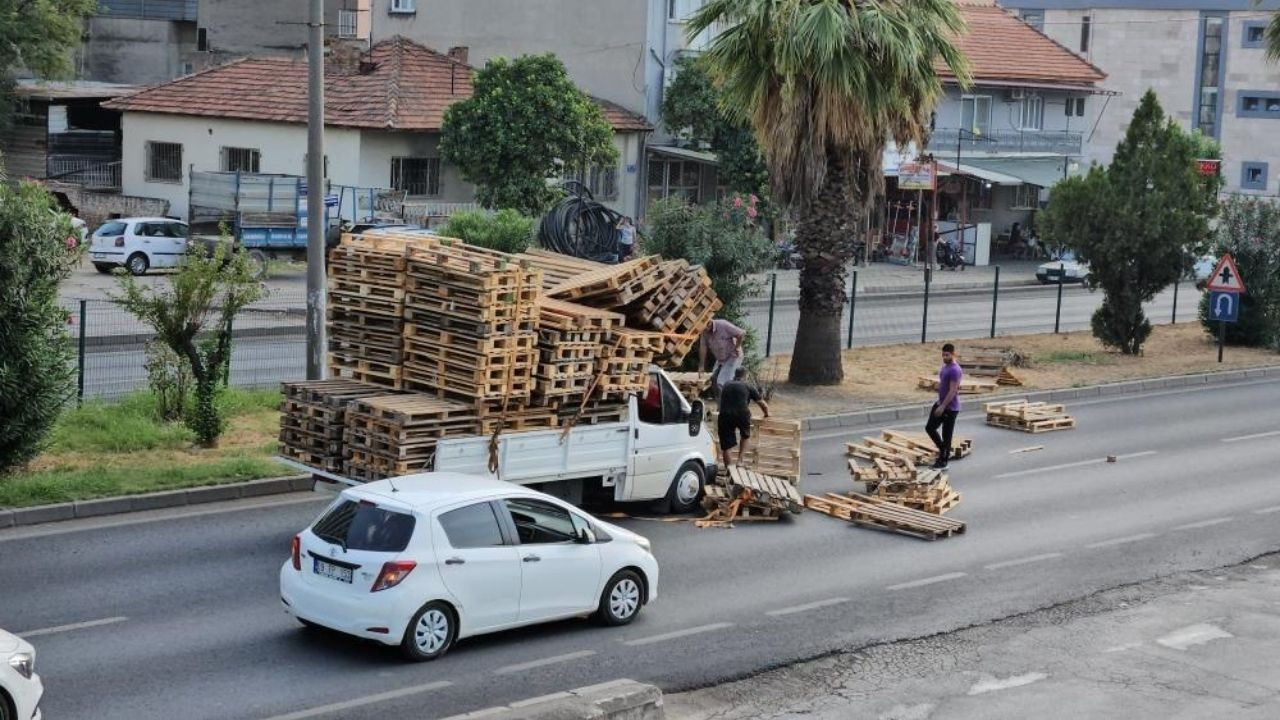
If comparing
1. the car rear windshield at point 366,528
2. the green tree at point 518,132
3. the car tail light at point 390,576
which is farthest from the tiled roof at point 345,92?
the car tail light at point 390,576

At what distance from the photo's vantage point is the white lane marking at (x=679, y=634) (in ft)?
46.9

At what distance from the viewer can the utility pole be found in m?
21.3

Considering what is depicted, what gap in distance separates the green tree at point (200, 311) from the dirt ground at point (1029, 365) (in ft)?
28.9

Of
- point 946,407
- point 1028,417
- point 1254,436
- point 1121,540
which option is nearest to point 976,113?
point 1254,436

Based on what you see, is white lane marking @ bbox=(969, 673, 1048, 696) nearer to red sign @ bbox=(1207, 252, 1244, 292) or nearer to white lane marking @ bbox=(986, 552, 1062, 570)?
white lane marking @ bbox=(986, 552, 1062, 570)

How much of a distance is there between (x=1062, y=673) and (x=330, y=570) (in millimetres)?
6025

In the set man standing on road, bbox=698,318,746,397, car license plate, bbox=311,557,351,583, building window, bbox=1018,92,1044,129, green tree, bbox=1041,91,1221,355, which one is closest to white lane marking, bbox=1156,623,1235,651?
car license plate, bbox=311,557,351,583

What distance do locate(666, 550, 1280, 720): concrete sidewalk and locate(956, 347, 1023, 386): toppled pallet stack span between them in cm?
1392

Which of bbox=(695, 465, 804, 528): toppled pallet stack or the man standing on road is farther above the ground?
the man standing on road

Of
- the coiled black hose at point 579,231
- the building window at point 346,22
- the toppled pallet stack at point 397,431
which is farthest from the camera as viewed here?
the building window at point 346,22

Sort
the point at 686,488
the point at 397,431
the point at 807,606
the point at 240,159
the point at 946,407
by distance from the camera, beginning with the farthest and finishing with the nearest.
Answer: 1. the point at 240,159
2. the point at 946,407
3. the point at 686,488
4. the point at 397,431
5. the point at 807,606

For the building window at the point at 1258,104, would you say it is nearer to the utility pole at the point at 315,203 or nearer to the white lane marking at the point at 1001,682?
the utility pole at the point at 315,203

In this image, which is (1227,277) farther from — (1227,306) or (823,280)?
(823,280)

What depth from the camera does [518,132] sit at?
154ft
